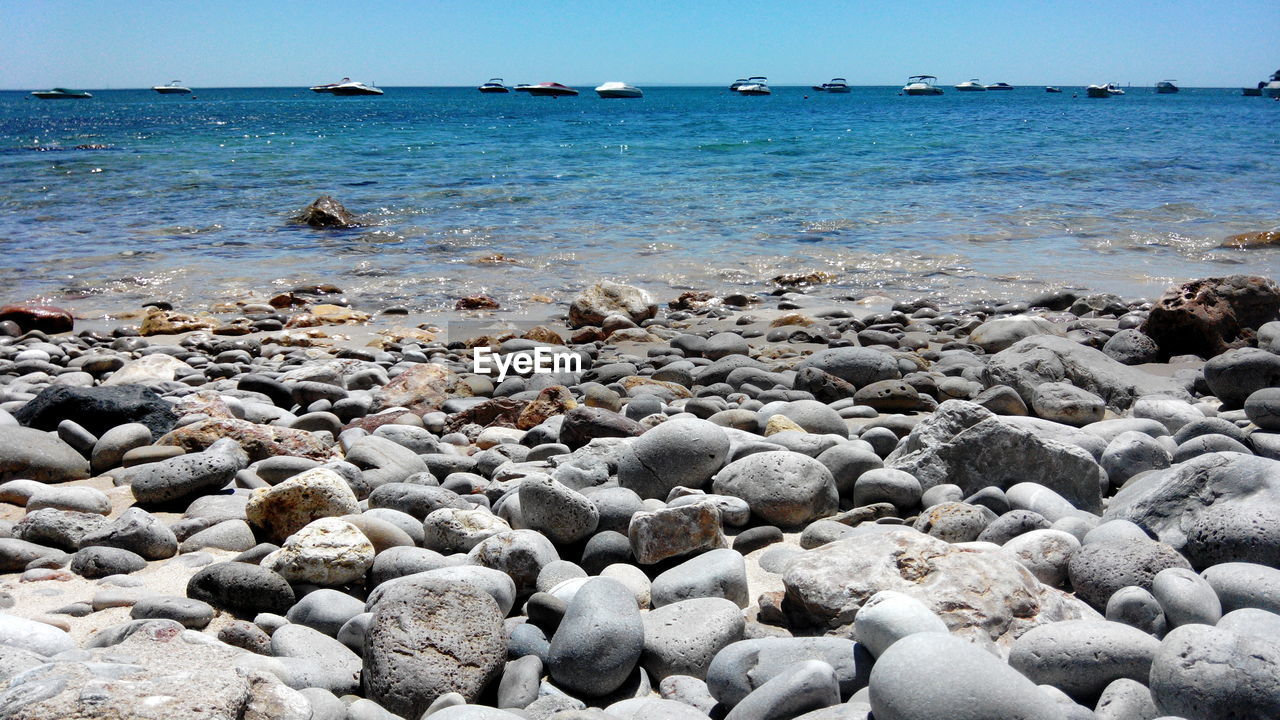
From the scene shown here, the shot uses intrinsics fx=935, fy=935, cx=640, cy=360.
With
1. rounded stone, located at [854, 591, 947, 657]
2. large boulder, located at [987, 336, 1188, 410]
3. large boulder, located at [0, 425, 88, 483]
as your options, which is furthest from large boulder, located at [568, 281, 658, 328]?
rounded stone, located at [854, 591, 947, 657]

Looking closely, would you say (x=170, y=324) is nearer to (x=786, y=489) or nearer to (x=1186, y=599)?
(x=786, y=489)

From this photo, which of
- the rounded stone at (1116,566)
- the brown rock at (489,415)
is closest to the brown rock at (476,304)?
the brown rock at (489,415)

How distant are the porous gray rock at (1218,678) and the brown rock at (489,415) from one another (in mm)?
3347

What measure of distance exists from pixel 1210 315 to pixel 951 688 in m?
5.25

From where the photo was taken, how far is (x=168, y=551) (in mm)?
3000

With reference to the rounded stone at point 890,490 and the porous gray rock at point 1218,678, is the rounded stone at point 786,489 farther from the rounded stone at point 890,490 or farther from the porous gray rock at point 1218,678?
the porous gray rock at point 1218,678

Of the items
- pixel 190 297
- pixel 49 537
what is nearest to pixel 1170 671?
pixel 49 537

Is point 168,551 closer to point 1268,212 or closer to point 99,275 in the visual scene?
point 99,275

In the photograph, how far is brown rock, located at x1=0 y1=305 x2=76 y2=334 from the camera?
7.32 m

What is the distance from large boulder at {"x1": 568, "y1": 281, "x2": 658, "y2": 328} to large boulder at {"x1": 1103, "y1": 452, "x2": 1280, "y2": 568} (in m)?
4.69

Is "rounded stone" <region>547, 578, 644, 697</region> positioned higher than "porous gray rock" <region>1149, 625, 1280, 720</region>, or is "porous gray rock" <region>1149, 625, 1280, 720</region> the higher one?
"porous gray rock" <region>1149, 625, 1280, 720</region>

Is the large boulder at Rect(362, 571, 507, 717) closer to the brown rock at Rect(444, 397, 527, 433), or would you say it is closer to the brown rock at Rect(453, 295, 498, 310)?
the brown rock at Rect(444, 397, 527, 433)

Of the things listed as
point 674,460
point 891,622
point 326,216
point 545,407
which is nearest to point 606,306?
point 545,407

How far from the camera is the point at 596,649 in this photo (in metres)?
2.24
